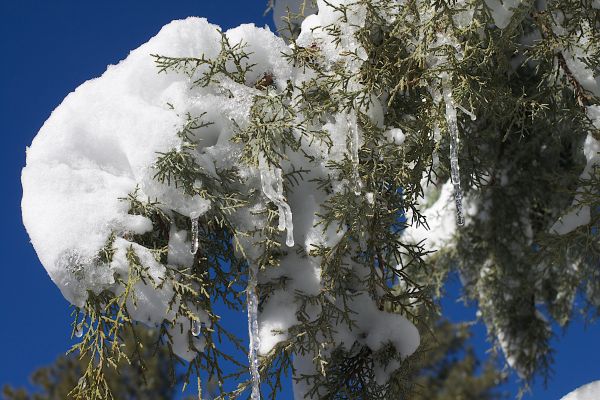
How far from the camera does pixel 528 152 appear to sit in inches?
222

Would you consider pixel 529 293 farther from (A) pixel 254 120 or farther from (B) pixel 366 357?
(A) pixel 254 120

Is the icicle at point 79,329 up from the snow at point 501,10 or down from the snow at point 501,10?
down

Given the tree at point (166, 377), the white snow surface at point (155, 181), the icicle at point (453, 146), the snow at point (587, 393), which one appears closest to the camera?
the icicle at point (453, 146)

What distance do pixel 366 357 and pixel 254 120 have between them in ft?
4.38

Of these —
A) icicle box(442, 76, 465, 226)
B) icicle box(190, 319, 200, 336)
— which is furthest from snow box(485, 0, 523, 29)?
icicle box(190, 319, 200, 336)

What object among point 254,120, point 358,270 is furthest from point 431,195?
point 254,120

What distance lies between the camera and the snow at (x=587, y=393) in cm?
364

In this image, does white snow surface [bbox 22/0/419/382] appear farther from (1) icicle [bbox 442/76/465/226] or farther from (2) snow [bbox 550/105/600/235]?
(2) snow [bbox 550/105/600/235]

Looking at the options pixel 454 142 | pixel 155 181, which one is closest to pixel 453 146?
pixel 454 142

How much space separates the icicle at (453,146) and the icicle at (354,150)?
0.41m

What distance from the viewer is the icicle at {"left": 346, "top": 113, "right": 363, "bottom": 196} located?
2953mm

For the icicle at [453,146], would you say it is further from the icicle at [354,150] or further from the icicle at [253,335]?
the icicle at [253,335]

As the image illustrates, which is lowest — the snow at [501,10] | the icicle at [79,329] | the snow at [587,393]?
the snow at [587,393]

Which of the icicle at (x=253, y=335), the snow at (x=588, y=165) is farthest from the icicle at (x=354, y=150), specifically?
the snow at (x=588, y=165)
